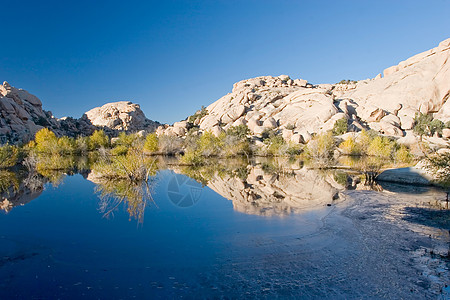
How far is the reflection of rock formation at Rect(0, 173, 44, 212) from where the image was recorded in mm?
10742

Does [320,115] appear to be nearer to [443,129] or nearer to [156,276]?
[443,129]

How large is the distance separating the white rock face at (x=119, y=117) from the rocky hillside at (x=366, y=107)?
107ft

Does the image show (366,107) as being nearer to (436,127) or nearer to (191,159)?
(436,127)

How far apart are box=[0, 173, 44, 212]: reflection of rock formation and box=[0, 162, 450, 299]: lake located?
0.36 ft

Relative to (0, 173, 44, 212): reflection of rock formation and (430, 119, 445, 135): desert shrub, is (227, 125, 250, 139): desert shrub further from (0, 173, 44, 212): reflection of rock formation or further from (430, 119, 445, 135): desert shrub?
(0, 173, 44, 212): reflection of rock formation

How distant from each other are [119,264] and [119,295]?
3.93 ft

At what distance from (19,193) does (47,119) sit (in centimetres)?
7144

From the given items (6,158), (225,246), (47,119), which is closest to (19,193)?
(225,246)

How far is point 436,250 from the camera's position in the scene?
19.6ft

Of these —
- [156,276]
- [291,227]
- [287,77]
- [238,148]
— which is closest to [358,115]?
[238,148]

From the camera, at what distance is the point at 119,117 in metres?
96.4

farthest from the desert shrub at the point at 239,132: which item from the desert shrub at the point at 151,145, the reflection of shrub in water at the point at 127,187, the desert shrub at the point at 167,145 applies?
the reflection of shrub in water at the point at 127,187

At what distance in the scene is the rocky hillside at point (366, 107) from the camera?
53.3 meters

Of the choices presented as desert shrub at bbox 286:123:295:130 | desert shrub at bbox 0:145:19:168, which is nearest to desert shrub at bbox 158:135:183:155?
desert shrub at bbox 0:145:19:168
